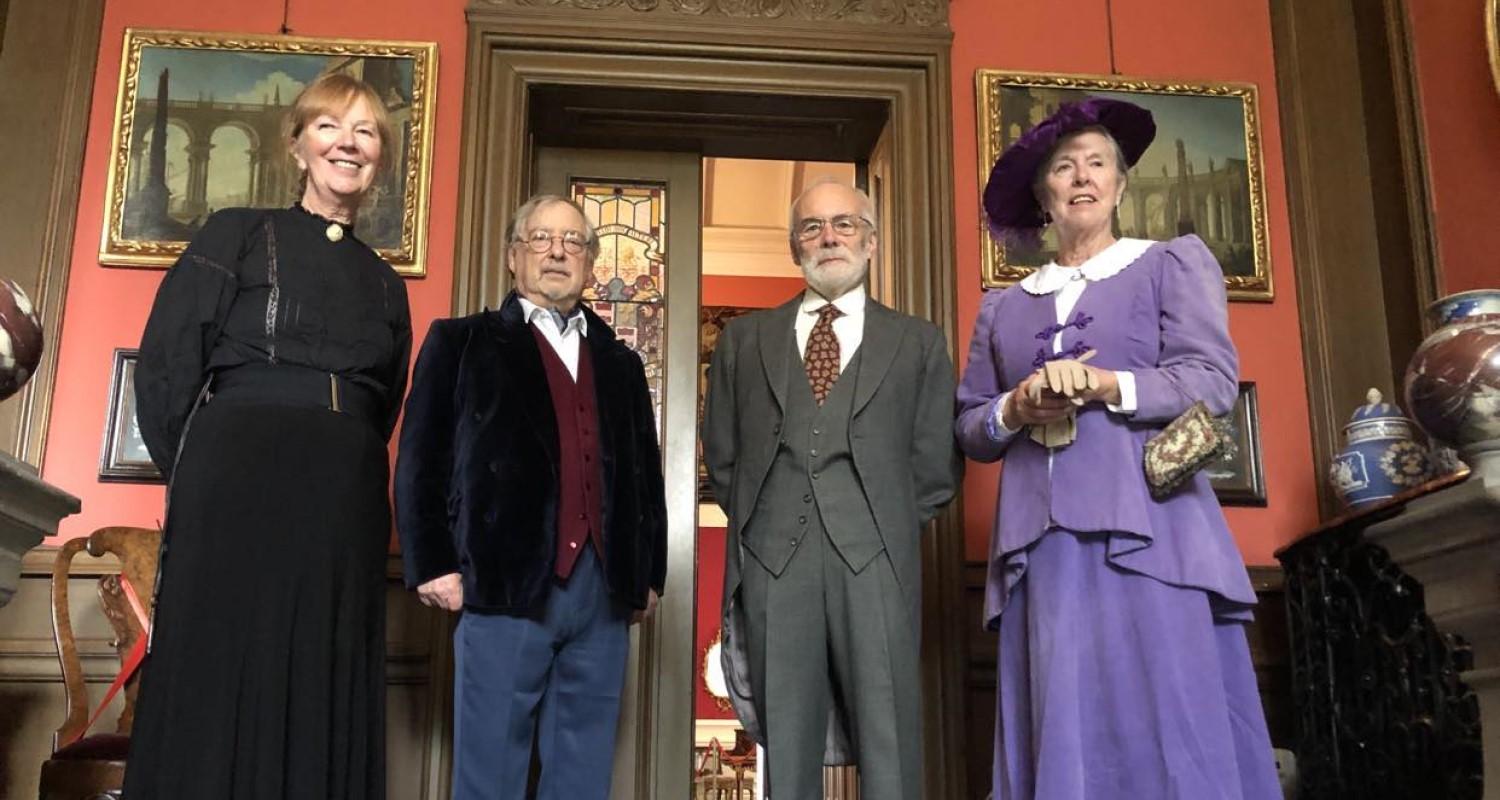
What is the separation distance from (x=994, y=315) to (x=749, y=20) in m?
2.02

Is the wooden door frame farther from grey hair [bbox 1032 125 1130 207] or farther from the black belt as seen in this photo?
the black belt

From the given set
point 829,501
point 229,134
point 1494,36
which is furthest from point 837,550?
point 229,134

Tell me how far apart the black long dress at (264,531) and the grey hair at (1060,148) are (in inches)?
53.8

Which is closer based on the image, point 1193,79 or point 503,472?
point 503,472

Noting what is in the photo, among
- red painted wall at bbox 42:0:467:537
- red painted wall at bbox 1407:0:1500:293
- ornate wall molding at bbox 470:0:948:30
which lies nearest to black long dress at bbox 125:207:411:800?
red painted wall at bbox 42:0:467:537

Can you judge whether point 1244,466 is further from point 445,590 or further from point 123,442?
point 123,442

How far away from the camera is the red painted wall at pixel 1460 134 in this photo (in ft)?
12.5

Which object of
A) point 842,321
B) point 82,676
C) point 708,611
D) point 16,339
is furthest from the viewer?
point 708,611

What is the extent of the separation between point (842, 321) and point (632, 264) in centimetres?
176

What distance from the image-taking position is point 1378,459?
12.3 ft

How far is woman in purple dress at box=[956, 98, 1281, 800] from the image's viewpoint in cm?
232

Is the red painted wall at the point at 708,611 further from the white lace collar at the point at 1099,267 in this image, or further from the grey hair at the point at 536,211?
the white lace collar at the point at 1099,267

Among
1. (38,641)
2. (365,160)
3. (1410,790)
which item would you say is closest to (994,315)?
(365,160)

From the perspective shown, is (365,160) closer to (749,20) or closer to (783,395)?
(783,395)
